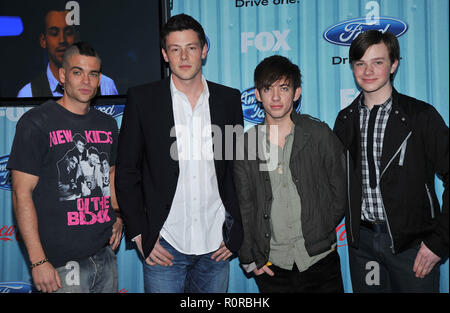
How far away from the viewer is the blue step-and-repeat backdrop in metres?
3.10

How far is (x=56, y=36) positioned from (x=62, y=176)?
1.93m

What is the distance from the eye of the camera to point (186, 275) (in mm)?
2324

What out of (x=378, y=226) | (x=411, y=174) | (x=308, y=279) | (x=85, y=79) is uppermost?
(x=85, y=79)

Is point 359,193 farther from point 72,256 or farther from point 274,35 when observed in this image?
point 72,256

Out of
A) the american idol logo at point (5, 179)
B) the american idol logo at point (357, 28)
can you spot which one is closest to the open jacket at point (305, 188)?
the american idol logo at point (357, 28)

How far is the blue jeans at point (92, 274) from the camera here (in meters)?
2.12

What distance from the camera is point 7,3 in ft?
11.2

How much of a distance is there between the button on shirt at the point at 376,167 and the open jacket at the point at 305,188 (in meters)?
0.17

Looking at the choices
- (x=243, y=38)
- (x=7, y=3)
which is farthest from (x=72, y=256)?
(x=7, y=3)

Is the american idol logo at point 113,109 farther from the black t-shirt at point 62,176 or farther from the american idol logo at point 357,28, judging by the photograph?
the american idol logo at point 357,28

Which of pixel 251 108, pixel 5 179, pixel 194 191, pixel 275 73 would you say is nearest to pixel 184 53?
pixel 275 73

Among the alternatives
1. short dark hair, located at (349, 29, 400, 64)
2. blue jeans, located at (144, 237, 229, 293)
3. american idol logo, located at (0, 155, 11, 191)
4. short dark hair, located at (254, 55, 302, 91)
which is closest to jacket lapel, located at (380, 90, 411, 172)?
short dark hair, located at (349, 29, 400, 64)

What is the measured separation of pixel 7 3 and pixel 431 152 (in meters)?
4.13

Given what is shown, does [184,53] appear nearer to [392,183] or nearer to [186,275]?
[186,275]
